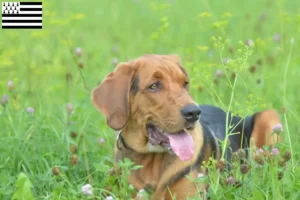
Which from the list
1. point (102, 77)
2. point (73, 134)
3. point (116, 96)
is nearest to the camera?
point (116, 96)

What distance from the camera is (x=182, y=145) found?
4922 millimetres

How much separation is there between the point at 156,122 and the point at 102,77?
3203 millimetres

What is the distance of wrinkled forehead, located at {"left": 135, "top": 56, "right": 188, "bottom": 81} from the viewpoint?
5.01 meters

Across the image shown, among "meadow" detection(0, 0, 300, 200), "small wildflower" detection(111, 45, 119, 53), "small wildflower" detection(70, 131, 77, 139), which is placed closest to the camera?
"meadow" detection(0, 0, 300, 200)

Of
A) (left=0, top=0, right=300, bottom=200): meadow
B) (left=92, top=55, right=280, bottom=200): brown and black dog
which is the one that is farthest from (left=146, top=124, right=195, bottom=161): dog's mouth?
(left=0, top=0, right=300, bottom=200): meadow

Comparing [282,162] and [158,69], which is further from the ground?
[158,69]

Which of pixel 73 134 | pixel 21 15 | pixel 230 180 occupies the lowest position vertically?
pixel 73 134

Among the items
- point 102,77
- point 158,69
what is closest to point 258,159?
point 158,69

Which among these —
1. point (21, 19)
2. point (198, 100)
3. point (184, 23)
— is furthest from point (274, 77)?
point (184, 23)

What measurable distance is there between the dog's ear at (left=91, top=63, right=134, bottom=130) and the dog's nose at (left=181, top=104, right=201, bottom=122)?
16.0 inches

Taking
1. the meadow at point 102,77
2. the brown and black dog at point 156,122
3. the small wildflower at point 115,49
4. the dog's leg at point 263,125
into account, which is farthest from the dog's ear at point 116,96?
the small wildflower at point 115,49

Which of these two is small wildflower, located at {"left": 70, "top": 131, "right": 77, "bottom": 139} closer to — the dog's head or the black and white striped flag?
the dog's head

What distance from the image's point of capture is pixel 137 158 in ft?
17.0

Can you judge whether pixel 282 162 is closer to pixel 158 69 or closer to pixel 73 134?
pixel 158 69
